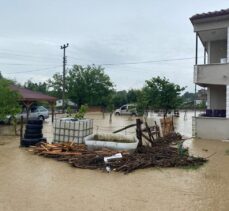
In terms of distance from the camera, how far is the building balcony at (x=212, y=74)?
1451cm

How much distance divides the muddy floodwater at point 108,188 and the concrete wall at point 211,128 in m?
4.80

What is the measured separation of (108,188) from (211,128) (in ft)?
31.2

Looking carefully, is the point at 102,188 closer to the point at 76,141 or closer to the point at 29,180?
the point at 29,180

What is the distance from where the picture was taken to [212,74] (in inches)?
583

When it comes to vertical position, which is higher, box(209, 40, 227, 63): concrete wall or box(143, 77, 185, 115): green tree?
box(209, 40, 227, 63): concrete wall

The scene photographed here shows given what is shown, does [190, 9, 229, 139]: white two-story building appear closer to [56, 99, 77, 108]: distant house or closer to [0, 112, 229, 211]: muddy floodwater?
[0, 112, 229, 211]: muddy floodwater

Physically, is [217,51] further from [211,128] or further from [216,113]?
[211,128]

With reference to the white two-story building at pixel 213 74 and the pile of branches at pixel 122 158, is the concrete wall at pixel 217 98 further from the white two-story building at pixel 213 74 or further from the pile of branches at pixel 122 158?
the pile of branches at pixel 122 158

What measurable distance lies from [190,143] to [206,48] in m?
8.04

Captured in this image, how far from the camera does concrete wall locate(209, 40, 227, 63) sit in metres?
17.2

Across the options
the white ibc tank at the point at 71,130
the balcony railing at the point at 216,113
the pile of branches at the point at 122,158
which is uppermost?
the balcony railing at the point at 216,113

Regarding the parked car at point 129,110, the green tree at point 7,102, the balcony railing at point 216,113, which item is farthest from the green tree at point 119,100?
the balcony railing at point 216,113

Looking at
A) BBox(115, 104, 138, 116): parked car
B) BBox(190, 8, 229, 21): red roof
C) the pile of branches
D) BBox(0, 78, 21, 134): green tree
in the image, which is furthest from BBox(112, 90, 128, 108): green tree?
the pile of branches

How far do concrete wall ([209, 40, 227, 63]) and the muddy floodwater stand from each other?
8.93 meters
